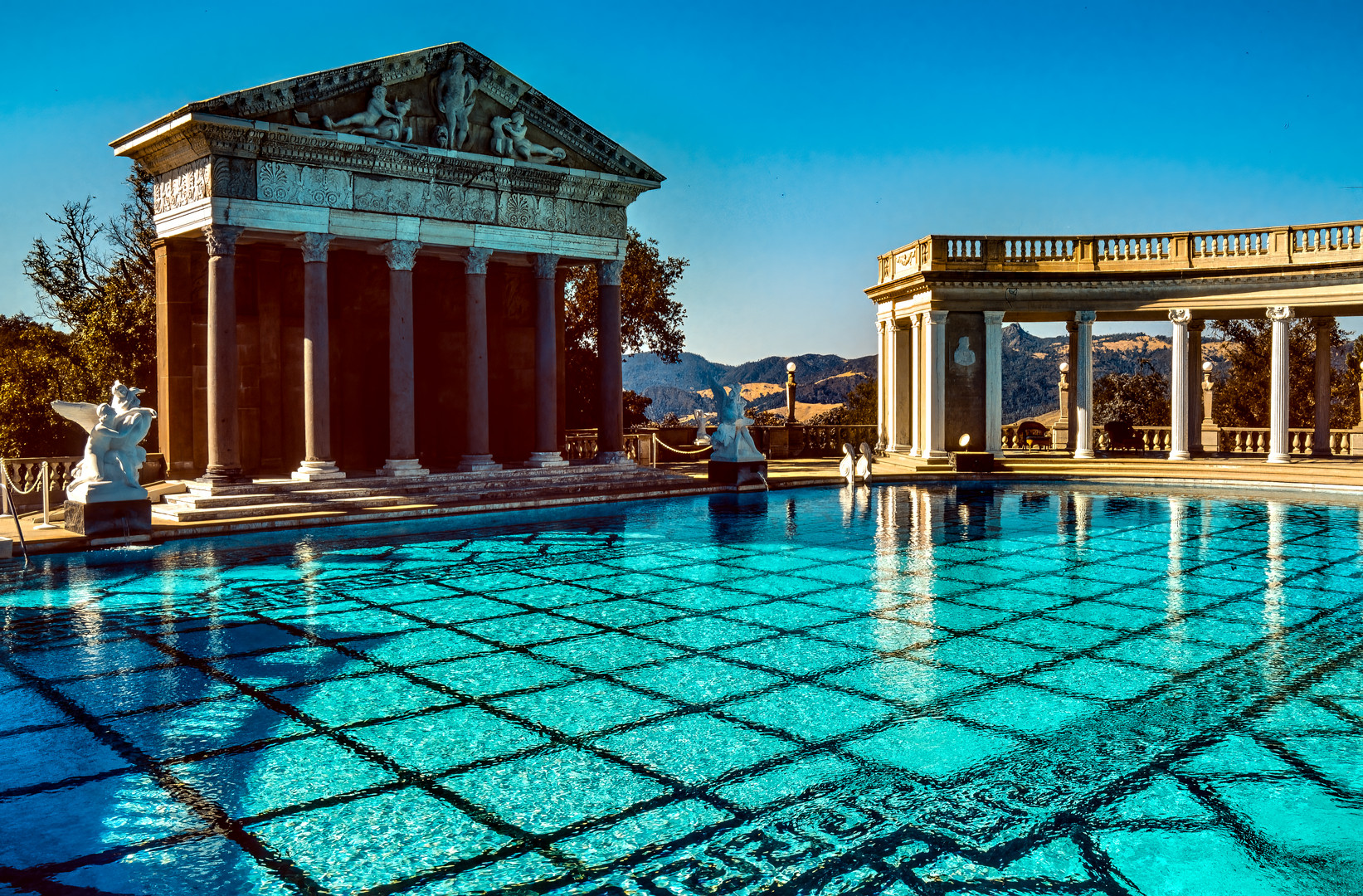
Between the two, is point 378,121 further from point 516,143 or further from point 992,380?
point 992,380

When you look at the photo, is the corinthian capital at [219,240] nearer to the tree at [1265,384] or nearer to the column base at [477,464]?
the column base at [477,464]

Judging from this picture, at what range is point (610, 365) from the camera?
25359mm

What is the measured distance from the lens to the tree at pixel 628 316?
1511 inches

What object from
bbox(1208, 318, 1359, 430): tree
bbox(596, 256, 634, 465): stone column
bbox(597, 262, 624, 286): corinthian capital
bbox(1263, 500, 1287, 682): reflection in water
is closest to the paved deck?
bbox(596, 256, 634, 465): stone column

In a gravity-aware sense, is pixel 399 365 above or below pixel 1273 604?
above

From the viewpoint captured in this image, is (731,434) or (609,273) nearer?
(731,434)

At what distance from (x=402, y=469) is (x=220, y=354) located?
4342mm

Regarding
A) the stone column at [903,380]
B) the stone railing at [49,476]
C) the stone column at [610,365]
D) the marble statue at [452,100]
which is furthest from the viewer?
the stone column at [903,380]

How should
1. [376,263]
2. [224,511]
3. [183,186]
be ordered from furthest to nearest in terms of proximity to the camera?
1. [376,263]
2. [183,186]
3. [224,511]

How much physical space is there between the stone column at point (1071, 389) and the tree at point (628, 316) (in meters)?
14.6

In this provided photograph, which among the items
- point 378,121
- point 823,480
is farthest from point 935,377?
point 378,121

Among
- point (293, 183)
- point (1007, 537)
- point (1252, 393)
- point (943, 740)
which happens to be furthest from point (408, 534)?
point (1252, 393)

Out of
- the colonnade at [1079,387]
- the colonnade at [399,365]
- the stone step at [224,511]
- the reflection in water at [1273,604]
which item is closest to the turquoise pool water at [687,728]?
the reflection in water at [1273,604]

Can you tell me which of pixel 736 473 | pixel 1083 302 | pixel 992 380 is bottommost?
pixel 736 473
